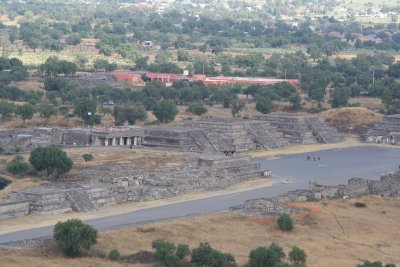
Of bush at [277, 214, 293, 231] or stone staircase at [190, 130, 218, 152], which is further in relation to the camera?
stone staircase at [190, 130, 218, 152]

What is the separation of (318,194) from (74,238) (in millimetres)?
21041

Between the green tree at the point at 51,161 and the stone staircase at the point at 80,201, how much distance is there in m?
5.74

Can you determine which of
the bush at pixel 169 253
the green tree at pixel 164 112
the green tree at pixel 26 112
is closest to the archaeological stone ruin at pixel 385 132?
the green tree at pixel 164 112

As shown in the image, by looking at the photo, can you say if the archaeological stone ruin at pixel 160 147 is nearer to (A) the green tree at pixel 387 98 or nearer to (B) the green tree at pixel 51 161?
(B) the green tree at pixel 51 161

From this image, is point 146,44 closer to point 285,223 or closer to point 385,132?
point 385,132

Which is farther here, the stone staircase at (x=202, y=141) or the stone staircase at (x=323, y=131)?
the stone staircase at (x=323, y=131)

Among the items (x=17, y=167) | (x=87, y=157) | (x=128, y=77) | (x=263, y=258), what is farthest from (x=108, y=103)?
(x=263, y=258)

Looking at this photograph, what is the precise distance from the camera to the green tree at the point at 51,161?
225 ft

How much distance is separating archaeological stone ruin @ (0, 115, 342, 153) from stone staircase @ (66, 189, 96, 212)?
823 inches

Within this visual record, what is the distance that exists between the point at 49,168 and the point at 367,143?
125ft

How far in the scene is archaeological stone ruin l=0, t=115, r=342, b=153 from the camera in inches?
3342

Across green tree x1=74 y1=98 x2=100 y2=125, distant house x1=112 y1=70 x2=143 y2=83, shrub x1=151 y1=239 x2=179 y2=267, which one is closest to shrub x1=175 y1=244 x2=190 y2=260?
shrub x1=151 y1=239 x2=179 y2=267

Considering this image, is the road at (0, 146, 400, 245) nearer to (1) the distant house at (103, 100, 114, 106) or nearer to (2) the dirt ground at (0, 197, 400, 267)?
(2) the dirt ground at (0, 197, 400, 267)

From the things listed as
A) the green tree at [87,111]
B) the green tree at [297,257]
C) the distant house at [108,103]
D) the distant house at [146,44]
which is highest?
the green tree at [297,257]
